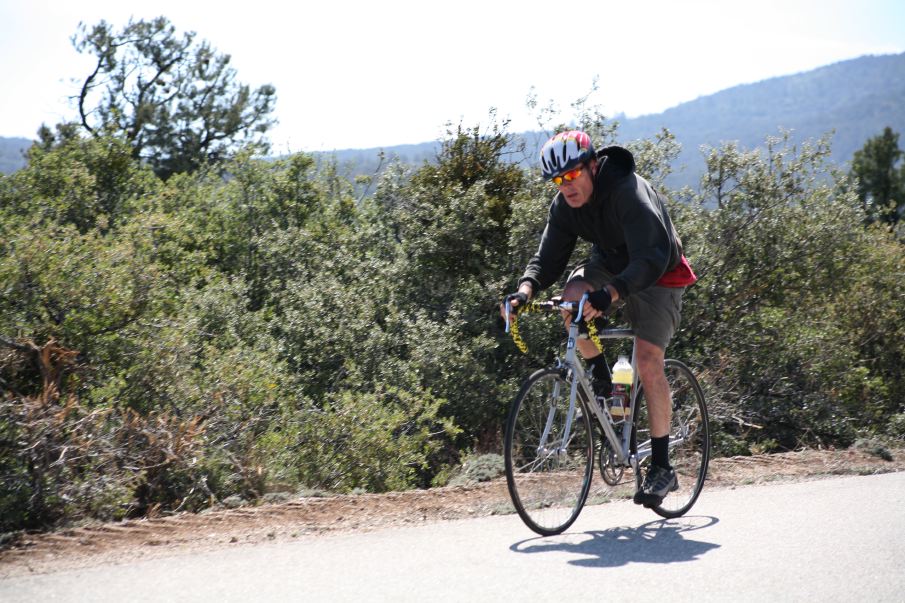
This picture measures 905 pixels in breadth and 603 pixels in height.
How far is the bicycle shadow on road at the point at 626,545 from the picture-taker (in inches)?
179

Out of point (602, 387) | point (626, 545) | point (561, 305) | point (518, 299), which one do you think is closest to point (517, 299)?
point (518, 299)

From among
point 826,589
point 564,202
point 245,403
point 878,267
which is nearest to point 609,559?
point 826,589

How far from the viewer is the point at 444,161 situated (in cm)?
1333

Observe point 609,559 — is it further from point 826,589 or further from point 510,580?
point 826,589

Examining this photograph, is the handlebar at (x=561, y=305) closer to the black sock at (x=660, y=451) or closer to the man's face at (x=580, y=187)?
the man's face at (x=580, y=187)

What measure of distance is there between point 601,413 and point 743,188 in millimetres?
7659

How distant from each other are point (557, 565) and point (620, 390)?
4.64 feet

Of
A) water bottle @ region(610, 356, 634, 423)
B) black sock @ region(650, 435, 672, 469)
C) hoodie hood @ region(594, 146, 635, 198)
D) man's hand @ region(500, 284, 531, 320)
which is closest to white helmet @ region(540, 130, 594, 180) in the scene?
hoodie hood @ region(594, 146, 635, 198)

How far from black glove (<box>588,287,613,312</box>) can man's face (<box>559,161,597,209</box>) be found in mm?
654

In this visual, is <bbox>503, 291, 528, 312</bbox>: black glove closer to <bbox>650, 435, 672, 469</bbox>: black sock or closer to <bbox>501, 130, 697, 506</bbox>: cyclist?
<bbox>501, 130, 697, 506</bbox>: cyclist

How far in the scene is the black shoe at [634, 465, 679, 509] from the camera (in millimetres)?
5289

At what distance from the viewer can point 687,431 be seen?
6.11 meters

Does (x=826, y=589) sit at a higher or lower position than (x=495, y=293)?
lower

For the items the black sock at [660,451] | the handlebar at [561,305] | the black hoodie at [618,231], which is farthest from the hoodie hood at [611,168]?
the black sock at [660,451]
